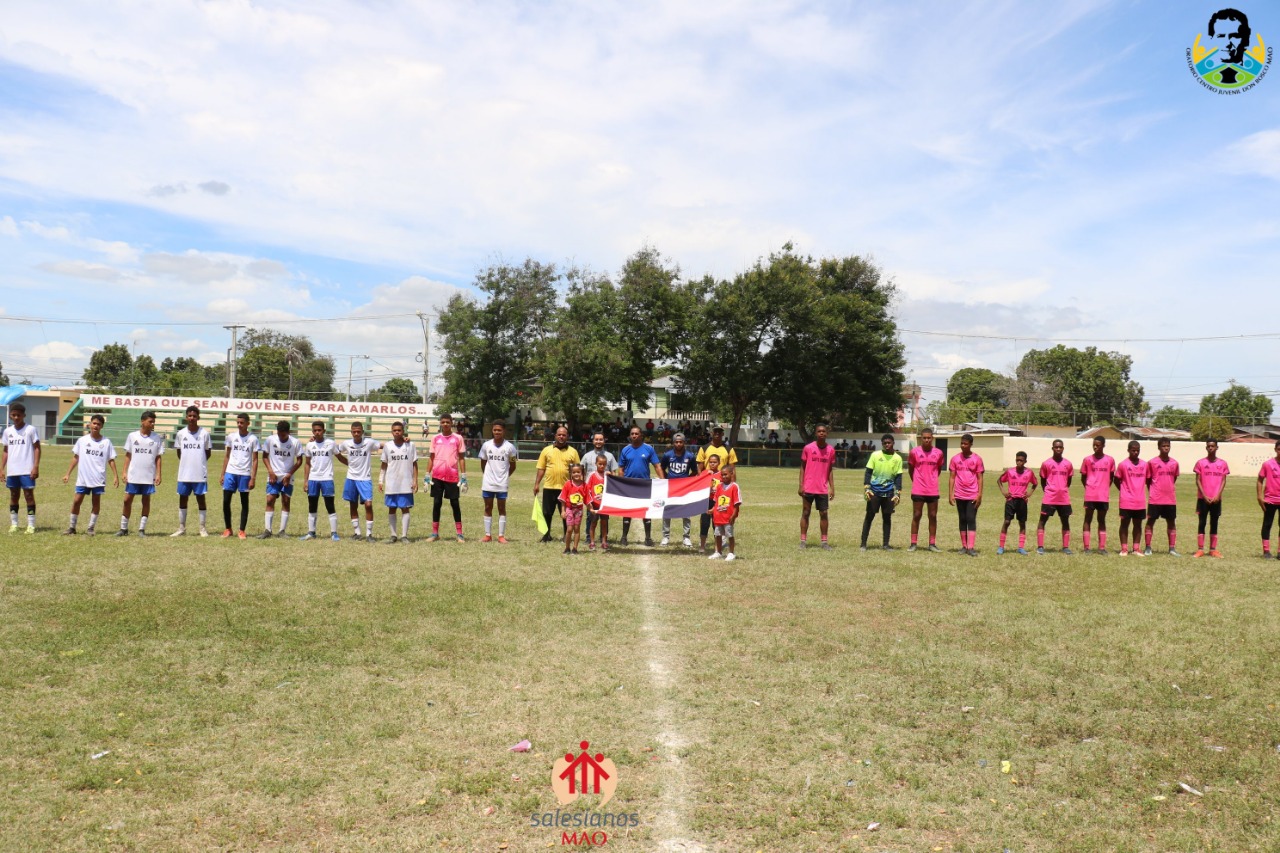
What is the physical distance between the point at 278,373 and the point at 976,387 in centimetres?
8510

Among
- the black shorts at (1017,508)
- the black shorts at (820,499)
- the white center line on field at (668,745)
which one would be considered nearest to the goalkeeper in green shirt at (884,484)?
the black shorts at (820,499)

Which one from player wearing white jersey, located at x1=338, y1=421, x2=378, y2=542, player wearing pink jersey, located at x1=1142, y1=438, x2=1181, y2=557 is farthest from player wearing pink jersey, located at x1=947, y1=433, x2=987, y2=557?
player wearing white jersey, located at x1=338, y1=421, x2=378, y2=542

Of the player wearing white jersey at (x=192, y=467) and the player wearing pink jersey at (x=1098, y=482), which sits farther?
the player wearing pink jersey at (x=1098, y=482)

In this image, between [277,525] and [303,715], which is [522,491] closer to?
[277,525]

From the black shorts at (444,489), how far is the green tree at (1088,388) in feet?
301

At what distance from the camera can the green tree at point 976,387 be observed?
378ft

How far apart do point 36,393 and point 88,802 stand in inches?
2900

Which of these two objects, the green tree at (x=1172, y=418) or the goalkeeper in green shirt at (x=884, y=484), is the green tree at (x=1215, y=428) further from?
the goalkeeper in green shirt at (x=884, y=484)

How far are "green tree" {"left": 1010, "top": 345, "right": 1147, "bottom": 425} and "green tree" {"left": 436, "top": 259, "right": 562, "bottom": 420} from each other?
61.2 meters

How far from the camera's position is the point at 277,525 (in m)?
16.4

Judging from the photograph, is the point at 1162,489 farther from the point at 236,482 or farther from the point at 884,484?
the point at 236,482

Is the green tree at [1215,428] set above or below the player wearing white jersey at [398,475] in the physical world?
above

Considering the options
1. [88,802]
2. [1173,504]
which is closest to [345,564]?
[88,802]

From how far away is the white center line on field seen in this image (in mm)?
4582
